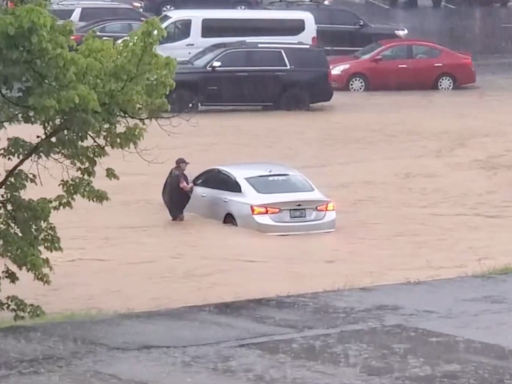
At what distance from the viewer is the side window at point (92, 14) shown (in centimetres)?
3756

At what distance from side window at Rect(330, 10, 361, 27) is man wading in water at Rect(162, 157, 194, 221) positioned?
19.7m

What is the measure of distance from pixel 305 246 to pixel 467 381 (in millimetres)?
11791

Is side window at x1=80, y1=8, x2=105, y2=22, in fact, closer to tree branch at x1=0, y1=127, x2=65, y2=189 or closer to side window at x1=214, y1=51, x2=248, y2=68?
side window at x1=214, y1=51, x2=248, y2=68

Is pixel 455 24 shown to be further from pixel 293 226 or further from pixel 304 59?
pixel 293 226

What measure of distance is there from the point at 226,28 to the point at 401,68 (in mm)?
5458

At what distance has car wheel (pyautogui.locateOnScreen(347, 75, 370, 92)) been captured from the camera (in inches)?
1426

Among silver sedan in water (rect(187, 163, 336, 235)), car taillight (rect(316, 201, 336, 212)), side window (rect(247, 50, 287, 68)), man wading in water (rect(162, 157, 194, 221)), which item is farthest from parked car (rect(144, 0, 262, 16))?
car taillight (rect(316, 201, 336, 212))

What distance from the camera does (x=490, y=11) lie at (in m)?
49.3

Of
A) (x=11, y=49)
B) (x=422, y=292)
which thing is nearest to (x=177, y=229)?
(x=422, y=292)

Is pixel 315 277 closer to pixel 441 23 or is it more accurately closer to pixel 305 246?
pixel 305 246

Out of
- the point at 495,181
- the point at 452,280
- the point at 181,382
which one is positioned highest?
the point at 181,382

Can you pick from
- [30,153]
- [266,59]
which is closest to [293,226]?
[30,153]

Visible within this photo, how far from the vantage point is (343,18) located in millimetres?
39688

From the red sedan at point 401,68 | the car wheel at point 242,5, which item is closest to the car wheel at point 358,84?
the red sedan at point 401,68
